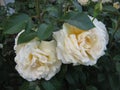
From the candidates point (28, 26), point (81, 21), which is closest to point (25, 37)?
point (28, 26)

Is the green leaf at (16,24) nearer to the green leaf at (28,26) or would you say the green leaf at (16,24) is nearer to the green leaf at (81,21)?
the green leaf at (28,26)

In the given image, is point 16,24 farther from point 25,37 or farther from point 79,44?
point 79,44

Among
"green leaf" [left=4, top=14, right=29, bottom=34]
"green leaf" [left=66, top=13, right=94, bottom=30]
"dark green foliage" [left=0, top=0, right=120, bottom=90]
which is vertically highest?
"green leaf" [left=66, top=13, right=94, bottom=30]

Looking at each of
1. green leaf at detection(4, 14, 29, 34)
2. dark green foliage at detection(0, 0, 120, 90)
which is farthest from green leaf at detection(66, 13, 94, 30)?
green leaf at detection(4, 14, 29, 34)

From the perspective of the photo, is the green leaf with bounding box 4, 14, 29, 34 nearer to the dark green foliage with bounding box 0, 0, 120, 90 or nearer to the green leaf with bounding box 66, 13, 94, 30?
the dark green foliage with bounding box 0, 0, 120, 90

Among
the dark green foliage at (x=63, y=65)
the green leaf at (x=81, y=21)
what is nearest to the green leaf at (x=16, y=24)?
the dark green foliage at (x=63, y=65)

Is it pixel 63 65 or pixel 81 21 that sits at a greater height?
pixel 81 21

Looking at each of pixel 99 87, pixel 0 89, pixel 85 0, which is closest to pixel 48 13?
pixel 99 87
